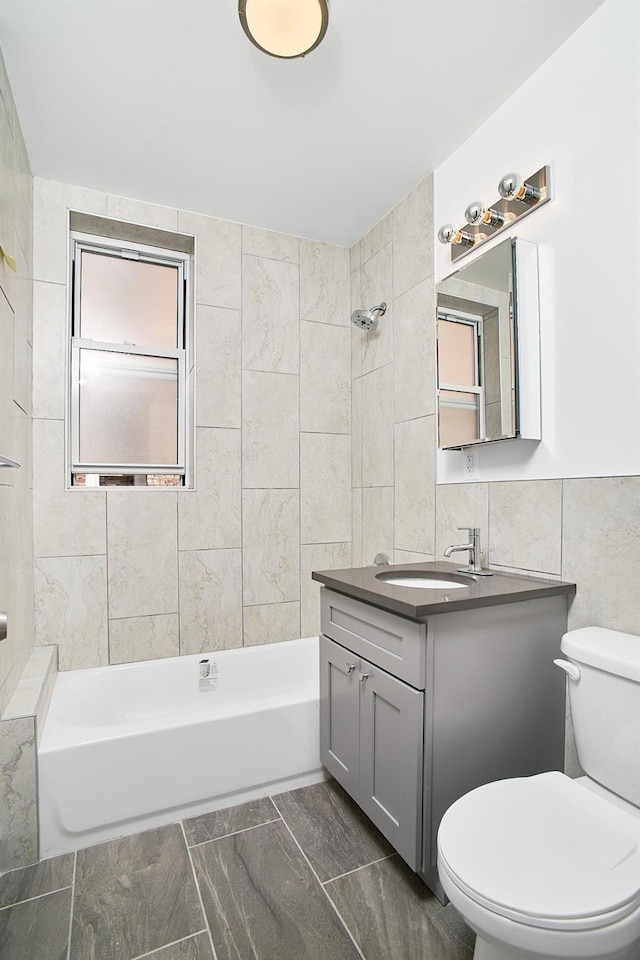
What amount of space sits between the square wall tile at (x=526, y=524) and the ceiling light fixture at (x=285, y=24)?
1.50m

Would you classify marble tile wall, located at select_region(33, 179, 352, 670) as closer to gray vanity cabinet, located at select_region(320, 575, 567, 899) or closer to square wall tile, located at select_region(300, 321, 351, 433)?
square wall tile, located at select_region(300, 321, 351, 433)

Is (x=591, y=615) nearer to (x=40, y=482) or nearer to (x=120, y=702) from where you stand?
(x=120, y=702)

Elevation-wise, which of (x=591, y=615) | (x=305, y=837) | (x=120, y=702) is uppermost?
(x=591, y=615)

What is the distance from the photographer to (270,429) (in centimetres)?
268

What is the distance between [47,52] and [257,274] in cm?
122

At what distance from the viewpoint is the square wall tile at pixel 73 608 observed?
223cm

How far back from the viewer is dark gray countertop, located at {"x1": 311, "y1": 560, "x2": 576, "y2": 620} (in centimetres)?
133

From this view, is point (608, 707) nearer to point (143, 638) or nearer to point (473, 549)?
point (473, 549)

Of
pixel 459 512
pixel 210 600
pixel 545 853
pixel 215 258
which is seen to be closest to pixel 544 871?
pixel 545 853

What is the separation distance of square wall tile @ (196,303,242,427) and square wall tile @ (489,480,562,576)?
4.57 ft

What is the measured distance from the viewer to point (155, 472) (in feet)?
8.52

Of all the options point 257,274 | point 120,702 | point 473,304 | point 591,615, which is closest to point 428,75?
point 473,304

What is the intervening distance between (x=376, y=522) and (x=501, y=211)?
58.6 inches

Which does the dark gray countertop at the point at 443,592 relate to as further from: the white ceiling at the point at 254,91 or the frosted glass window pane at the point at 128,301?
the frosted glass window pane at the point at 128,301
